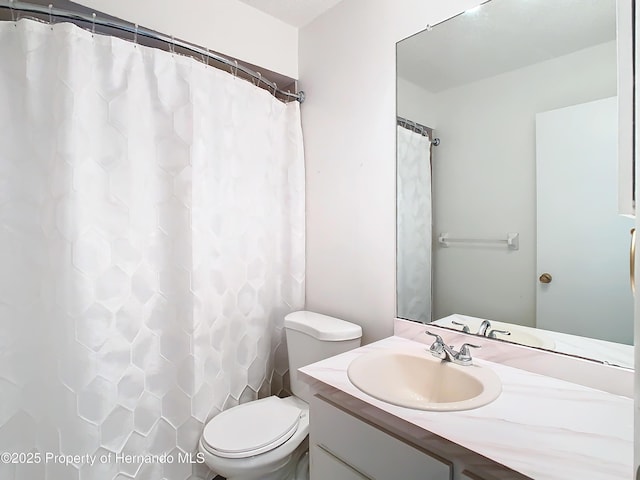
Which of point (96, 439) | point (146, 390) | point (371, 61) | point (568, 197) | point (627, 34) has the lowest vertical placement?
Answer: point (96, 439)

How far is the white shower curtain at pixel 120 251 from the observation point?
1154 millimetres

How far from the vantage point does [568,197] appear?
1072mm

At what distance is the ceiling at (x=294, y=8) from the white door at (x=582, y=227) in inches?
49.7

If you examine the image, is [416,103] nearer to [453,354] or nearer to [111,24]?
[453,354]

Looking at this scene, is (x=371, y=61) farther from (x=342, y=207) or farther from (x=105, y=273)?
(x=105, y=273)

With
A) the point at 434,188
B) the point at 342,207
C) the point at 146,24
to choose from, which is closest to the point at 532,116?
the point at 434,188

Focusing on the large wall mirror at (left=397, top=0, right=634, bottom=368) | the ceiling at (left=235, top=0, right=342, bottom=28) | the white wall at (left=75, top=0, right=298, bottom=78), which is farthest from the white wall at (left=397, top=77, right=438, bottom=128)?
the white wall at (left=75, top=0, right=298, bottom=78)

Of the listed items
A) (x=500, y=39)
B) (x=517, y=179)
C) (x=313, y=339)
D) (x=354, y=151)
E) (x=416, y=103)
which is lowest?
(x=313, y=339)

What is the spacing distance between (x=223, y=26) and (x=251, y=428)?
190 centimetres

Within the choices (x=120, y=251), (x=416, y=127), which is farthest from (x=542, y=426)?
(x=120, y=251)

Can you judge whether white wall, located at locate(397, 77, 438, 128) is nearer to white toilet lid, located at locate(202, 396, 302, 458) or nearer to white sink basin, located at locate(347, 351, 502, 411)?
white sink basin, located at locate(347, 351, 502, 411)

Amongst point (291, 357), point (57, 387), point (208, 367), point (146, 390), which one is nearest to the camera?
point (57, 387)

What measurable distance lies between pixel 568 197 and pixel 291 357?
1.34m

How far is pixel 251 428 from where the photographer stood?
1.38 meters
